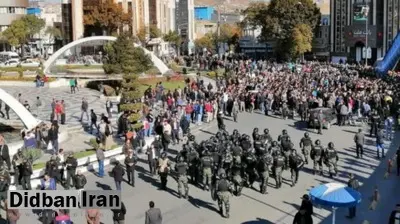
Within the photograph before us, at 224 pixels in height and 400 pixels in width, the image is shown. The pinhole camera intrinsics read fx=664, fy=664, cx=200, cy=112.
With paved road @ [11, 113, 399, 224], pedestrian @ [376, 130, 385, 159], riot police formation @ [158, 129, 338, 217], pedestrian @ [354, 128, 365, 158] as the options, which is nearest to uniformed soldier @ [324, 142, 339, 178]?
riot police formation @ [158, 129, 338, 217]

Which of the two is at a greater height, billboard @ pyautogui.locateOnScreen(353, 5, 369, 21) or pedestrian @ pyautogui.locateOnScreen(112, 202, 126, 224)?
billboard @ pyautogui.locateOnScreen(353, 5, 369, 21)

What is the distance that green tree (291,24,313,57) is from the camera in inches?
2884

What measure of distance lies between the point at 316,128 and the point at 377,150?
5868 mm

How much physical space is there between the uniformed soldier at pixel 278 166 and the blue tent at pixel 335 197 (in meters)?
5.31

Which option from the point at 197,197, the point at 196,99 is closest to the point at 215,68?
the point at 196,99

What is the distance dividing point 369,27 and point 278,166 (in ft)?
200

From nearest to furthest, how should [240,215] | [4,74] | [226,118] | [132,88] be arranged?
[240,215]
[132,88]
[226,118]
[4,74]

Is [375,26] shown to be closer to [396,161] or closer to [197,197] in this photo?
[396,161]

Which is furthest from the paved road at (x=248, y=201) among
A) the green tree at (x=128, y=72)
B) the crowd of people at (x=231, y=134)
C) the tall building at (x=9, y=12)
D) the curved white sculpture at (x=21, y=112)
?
the tall building at (x=9, y=12)

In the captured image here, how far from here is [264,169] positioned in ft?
61.0

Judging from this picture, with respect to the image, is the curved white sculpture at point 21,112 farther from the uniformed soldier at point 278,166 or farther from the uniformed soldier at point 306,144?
the uniformed soldier at point 278,166

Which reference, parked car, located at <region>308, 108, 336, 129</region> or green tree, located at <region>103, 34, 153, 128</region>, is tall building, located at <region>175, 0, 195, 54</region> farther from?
parked car, located at <region>308, 108, 336, 129</region>

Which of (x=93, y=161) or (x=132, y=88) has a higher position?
(x=132, y=88)

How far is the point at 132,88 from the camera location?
29.5 m
